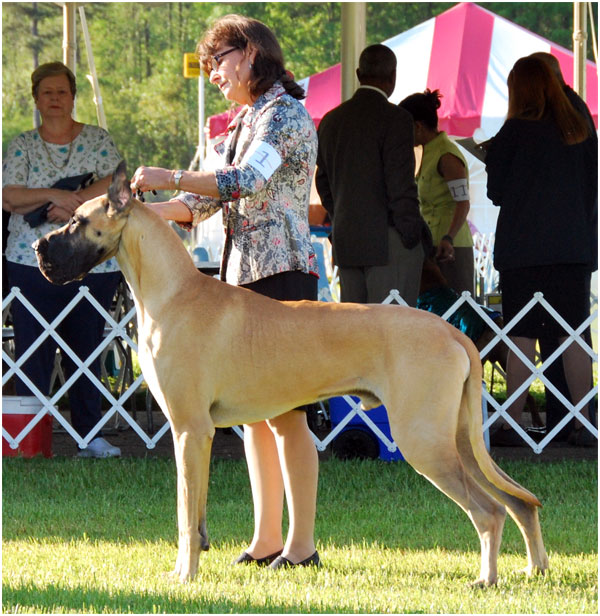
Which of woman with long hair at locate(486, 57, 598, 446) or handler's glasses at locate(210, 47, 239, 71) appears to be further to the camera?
woman with long hair at locate(486, 57, 598, 446)

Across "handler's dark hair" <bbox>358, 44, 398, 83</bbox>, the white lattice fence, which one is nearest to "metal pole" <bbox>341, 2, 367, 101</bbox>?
"handler's dark hair" <bbox>358, 44, 398, 83</bbox>

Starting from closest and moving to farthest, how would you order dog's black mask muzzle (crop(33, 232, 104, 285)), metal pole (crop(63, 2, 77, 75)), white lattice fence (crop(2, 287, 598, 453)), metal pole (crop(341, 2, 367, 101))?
dog's black mask muzzle (crop(33, 232, 104, 285)) → white lattice fence (crop(2, 287, 598, 453)) → metal pole (crop(341, 2, 367, 101)) → metal pole (crop(63, 2, 77, 75))

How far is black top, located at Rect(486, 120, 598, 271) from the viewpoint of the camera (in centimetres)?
622

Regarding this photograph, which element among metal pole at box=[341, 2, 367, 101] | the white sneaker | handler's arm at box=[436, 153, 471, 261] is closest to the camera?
the white sneaker

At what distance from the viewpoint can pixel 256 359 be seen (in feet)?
12.6

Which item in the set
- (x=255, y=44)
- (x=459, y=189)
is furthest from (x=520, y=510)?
(x=459, y=189)

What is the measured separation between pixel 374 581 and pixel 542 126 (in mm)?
3242

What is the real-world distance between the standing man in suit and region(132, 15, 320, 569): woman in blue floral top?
2.09 meters

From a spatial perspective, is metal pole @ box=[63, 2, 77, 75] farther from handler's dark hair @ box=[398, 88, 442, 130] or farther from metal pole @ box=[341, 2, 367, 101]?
handler's dark hair @ box=[398, 88, 442, 130]

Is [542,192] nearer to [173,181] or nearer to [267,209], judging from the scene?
[267,209]

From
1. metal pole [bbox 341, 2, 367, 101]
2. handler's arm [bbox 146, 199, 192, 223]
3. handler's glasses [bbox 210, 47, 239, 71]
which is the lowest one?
handler's arm [bbox 146, 199, 192, 223]

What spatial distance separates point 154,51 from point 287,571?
137 ft

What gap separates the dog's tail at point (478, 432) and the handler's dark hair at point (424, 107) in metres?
3.59

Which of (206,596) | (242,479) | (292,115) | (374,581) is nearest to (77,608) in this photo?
(206,596)
